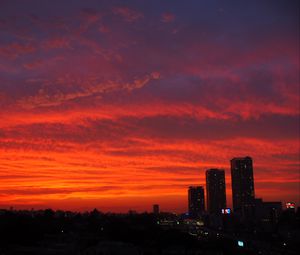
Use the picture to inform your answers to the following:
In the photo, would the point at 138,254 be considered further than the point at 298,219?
No

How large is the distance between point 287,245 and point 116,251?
7080cm

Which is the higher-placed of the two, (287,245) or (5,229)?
(5,229)

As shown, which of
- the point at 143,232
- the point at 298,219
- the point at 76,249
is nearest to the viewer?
the point at 76,249

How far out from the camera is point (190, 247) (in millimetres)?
77312

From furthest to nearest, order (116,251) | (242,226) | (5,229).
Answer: (242,226) → (5,229) → (116,251)

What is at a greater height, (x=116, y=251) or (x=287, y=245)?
(x=116, y=251)

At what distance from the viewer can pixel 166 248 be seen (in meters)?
74.4

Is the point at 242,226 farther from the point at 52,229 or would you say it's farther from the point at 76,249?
the point at 76,249

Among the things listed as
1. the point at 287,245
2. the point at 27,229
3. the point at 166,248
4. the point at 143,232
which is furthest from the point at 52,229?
the point at 287,245

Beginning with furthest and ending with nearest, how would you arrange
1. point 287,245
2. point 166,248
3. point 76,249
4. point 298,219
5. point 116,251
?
Result: 1. point 298,219
2. point 287,245
3. point 166,248
4. point 76,249
5. point 116,251

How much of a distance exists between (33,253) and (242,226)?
155206mm

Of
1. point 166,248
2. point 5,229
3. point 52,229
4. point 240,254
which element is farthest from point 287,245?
Answer: point 5,229

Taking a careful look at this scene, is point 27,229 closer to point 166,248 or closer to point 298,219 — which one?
point 166,248

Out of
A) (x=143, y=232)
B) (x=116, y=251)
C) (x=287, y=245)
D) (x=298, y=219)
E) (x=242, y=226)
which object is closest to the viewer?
(x=116, y=251)
